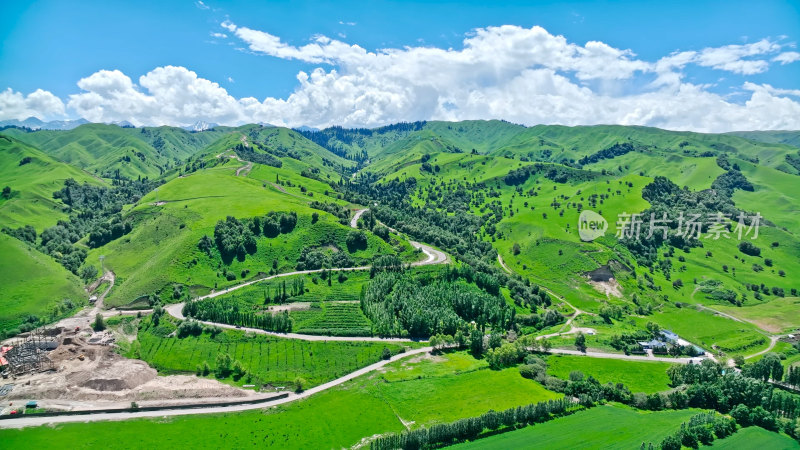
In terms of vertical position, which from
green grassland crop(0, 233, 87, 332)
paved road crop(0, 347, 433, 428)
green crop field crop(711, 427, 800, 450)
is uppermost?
green grassland crop(0, 233, 87, 332)

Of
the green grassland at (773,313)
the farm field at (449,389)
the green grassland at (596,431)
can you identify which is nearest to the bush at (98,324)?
the farm field at (449,389)

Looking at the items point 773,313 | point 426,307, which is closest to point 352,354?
point 426,307

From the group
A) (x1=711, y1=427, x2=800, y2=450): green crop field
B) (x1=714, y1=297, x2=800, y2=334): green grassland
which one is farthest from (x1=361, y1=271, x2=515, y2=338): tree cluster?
(x1=714, y1=297, x2=800, y2=334): green grassland

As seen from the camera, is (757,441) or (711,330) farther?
(711,330)

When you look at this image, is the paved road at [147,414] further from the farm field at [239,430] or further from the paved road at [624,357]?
the paved road at [624,357]

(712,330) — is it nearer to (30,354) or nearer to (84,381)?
(84,381)

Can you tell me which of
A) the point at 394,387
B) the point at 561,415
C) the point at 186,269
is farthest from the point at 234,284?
the point at 561,415

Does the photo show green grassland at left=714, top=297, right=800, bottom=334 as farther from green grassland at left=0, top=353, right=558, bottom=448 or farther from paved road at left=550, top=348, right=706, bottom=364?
green grassland at left=0, top=353, right=558, bottom=448
